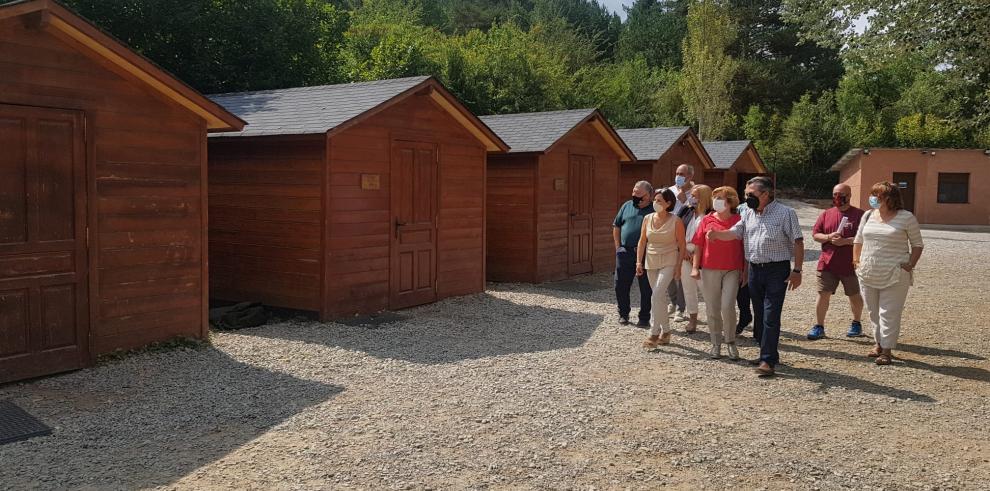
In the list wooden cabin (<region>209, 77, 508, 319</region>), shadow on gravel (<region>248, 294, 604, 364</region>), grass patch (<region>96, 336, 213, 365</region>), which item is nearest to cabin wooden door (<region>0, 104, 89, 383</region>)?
grass patch (<region>96, 336, 213, 365</region>)

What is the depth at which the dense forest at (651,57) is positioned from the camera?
39.5ft

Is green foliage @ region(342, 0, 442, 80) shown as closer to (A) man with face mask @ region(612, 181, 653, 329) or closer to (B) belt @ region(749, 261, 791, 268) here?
(A) man with face mask @ region(612, 181, 653, 329)

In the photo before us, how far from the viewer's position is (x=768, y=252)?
23.4ft

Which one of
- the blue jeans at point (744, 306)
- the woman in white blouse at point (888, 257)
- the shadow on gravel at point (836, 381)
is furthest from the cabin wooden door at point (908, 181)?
the shadow on gravel at point (836, 381)

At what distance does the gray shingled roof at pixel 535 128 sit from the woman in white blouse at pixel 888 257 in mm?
6633

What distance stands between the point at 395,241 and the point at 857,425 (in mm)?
6477

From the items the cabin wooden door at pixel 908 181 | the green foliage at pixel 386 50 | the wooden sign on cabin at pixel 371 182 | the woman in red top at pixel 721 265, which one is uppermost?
the green foliage at pixel 386 50

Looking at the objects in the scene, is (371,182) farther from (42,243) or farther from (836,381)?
(836,381)

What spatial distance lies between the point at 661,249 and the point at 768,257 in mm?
1346

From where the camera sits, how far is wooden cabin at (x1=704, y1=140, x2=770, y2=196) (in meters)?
23.4

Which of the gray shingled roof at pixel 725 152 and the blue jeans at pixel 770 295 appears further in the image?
the gray shingled roof at pixel 725 152

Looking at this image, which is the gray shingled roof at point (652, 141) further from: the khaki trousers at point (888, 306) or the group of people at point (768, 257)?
the khaki trousers at point (888, 306)

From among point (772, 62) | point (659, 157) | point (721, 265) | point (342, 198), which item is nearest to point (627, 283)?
point (721, 265)

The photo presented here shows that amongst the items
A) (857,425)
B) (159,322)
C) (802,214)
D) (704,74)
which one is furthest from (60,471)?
(704,74)
